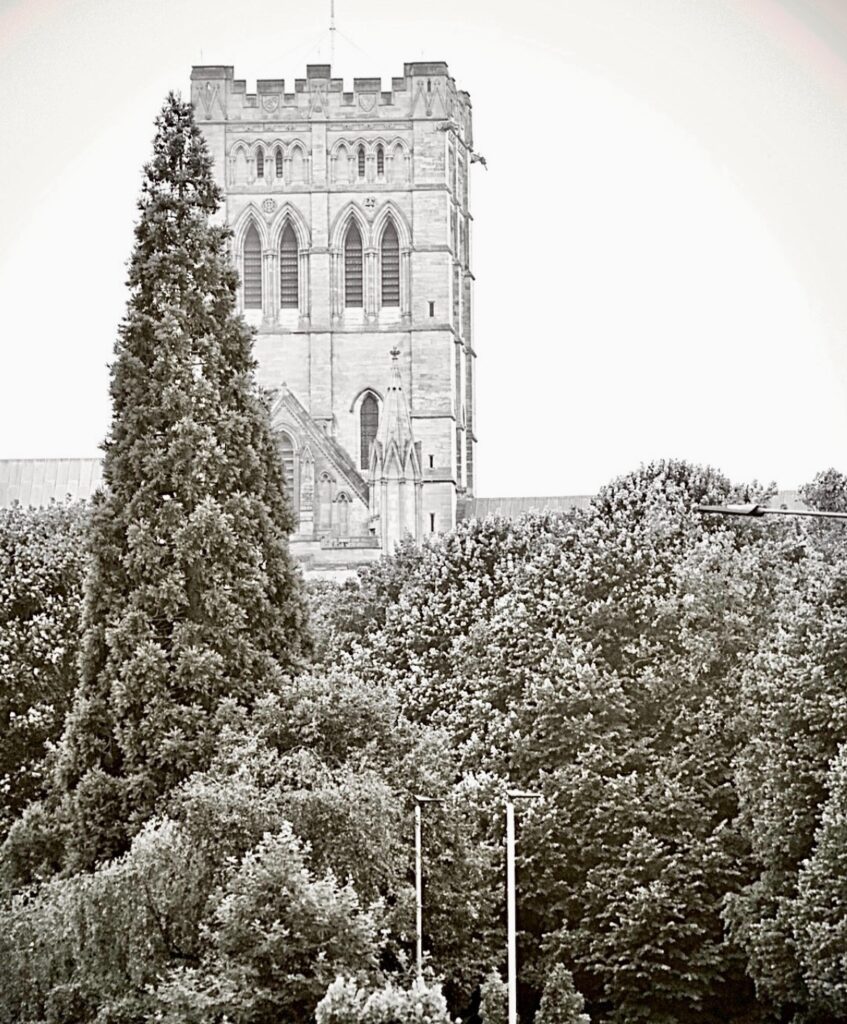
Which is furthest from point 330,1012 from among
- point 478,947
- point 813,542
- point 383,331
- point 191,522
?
point 383,331

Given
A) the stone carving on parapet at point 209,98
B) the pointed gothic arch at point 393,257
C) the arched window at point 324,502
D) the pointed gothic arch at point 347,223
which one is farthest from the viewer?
the stone carving on parapet at point 209,98

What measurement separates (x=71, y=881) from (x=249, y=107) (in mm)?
90463

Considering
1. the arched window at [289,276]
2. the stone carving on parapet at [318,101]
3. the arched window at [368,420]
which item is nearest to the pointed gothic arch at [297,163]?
the stone carving on parapet at [318,101]

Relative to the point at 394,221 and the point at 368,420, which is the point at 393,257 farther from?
the point at 368,420

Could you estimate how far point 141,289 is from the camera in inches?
2569

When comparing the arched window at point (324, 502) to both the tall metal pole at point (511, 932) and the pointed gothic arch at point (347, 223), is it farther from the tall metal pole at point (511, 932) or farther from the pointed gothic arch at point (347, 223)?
the tall metal pole at point (511, 932)

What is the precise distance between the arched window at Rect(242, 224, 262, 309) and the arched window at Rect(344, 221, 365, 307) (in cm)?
397

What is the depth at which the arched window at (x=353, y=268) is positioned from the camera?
142375 millimetres

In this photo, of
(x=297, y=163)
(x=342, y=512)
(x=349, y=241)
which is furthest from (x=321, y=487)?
(x=297, y=163)

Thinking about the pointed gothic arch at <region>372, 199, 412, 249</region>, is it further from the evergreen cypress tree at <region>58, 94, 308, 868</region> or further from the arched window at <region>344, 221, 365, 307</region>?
the evergreen cypress tree at <region>58, 94, 308, 868</region>

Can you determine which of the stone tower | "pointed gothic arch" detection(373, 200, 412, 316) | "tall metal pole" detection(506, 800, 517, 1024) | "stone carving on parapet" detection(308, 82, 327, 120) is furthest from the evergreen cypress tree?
"stone carving on parapet" detection(308, 82, 327, 120)

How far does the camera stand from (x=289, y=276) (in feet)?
465

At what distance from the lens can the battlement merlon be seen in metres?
144

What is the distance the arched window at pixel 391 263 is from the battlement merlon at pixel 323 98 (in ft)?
18.2
